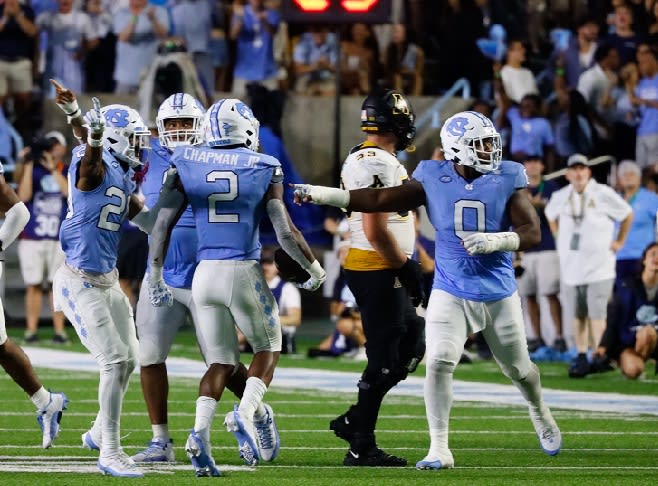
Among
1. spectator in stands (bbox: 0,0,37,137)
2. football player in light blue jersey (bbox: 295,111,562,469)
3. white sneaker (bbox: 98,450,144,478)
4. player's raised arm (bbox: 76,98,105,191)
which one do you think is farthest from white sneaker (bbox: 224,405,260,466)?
spectator in stands (bbox: 0,0,37,137)

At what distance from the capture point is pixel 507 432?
10312 millimetres

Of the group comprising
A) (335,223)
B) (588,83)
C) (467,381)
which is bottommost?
(467,381)

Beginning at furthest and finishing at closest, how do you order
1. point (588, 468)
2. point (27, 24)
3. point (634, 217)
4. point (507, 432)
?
point (27, 24), point (634, 217), point (507, 432), point (588, 468)

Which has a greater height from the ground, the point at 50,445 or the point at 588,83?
the point at 588,83

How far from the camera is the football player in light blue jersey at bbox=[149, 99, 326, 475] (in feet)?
27.0

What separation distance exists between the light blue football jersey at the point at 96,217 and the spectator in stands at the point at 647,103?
10.2m

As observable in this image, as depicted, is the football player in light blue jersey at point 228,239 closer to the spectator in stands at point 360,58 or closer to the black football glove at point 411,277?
the black football glove at point 411,277

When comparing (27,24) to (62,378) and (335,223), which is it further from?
(62,378)

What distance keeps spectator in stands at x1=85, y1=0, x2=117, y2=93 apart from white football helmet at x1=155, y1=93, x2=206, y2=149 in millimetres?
11539

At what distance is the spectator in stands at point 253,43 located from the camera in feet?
65.2

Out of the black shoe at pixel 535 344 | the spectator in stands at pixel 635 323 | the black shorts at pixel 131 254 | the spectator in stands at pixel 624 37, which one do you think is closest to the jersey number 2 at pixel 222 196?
the spectator in stands at pixel 635 323

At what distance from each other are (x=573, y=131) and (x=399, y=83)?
296 centimetres

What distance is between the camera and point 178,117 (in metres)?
8.94

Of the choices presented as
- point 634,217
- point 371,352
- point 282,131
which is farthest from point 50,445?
point 282,131
